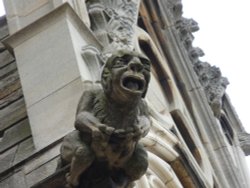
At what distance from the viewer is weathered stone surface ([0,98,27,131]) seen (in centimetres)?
969

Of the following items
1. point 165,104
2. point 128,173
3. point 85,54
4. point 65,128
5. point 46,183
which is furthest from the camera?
point 165,104

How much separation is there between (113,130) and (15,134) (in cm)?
Result: 219

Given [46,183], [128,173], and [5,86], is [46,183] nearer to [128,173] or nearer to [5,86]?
[128,173]

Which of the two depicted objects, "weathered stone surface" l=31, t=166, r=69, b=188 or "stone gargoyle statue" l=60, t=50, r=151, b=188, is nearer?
"stone gargoyle statue" l=60, t=50, r=151, b=188

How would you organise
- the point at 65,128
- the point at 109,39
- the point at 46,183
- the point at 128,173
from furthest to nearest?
the point at 109,39 < the point at 65,128 < the point at 46,183 < the point at 128,173

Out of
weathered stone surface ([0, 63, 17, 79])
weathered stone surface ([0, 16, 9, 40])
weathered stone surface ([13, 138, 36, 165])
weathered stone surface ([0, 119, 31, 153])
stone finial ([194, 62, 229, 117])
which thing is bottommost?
weathered stone surface ([13, 138, 36, 165])

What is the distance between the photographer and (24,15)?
1000 centimetres

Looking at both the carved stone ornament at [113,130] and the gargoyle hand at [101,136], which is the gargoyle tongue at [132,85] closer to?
the carved stone ornament at [113,130]

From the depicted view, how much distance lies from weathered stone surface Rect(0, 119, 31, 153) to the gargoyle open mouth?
1.99 meters

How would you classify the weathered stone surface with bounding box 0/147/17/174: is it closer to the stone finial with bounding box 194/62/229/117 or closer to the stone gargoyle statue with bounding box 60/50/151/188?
the stone gargoyle statue with bounding box 60/50/151/188

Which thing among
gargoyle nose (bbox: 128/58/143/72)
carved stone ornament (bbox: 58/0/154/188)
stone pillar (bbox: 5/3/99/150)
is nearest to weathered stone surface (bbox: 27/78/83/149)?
stone pillar (bbox: 5/3/99/150)

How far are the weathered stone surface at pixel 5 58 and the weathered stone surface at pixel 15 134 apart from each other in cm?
108

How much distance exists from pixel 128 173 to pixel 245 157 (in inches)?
288

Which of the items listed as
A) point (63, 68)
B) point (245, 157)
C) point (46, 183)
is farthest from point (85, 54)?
point (245, 157)
